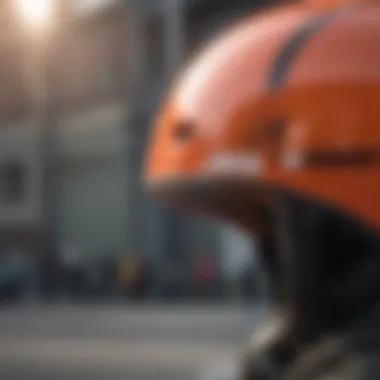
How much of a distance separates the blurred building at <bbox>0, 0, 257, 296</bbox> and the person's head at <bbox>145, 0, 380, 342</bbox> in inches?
974

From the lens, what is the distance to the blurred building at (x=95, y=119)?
30.2 m

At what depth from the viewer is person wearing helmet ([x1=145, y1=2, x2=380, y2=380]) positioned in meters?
2.76

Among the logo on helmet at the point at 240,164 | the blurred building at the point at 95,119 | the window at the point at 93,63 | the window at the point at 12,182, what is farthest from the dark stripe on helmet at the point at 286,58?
the window at the point at 12,182

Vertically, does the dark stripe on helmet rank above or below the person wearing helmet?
above

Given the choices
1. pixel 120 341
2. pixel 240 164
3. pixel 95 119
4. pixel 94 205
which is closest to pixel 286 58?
pixel 240 164

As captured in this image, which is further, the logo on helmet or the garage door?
the garage door

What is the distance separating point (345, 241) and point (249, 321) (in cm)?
1622

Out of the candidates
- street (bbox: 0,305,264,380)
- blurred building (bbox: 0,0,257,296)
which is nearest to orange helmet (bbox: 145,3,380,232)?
street (bbox: 0,305,264,380)

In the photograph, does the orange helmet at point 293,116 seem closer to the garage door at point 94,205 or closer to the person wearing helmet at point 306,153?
the person wearing helmet at point 306,153

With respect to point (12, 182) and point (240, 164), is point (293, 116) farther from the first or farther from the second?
point (12, 182)

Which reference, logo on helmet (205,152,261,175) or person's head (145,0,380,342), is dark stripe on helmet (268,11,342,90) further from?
logo on helmet (205,152,261,175)

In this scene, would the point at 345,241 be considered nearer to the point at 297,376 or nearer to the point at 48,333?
the point at 297,376

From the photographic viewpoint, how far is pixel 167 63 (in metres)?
30.0

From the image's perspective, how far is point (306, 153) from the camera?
2791mm
